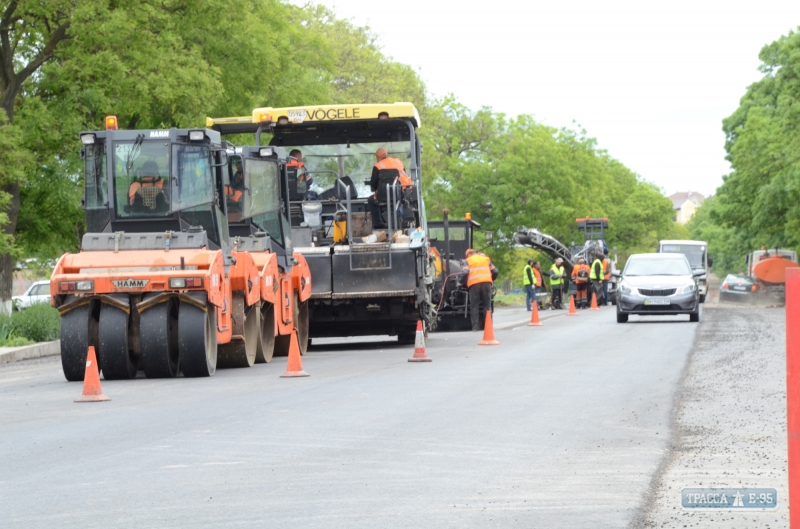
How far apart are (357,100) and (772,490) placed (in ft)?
162

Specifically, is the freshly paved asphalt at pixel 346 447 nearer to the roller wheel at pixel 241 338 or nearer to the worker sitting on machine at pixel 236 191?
the roller wheel at pixel 241 338

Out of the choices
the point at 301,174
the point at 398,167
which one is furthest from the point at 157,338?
the point at 301,174

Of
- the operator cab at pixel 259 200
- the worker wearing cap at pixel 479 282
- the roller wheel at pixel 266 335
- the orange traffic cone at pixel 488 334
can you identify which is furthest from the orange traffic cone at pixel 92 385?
the worker wearing cap at pixel 479 282

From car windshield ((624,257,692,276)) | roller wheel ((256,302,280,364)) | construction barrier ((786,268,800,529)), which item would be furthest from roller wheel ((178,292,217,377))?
car windshield ((624,257,692,276))

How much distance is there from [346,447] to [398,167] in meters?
11.6

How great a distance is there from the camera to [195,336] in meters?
15.1

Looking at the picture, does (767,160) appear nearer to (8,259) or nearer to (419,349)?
(8,259)

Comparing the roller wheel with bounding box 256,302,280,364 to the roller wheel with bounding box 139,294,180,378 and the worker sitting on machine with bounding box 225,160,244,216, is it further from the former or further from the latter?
the roller wheel with bounding box 139,294,180,378

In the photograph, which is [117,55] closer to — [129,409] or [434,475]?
[129,409]

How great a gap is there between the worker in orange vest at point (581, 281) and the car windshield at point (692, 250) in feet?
35.0

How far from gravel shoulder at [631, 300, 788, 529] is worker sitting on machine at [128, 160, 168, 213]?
681 cm

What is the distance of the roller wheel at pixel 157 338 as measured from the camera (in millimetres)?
14977

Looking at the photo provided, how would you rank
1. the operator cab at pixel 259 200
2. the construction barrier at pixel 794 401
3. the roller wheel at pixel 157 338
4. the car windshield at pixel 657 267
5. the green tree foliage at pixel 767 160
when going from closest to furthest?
the construction barrier at pixel 794 401 < the roller wheel at pixel 157 338 < the operator cab at pixel 259 200 < the car windshield at pixel 657 267 < the green tree foliage at pixel 767 160

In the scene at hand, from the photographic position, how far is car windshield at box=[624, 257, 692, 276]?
2873 centimetres
